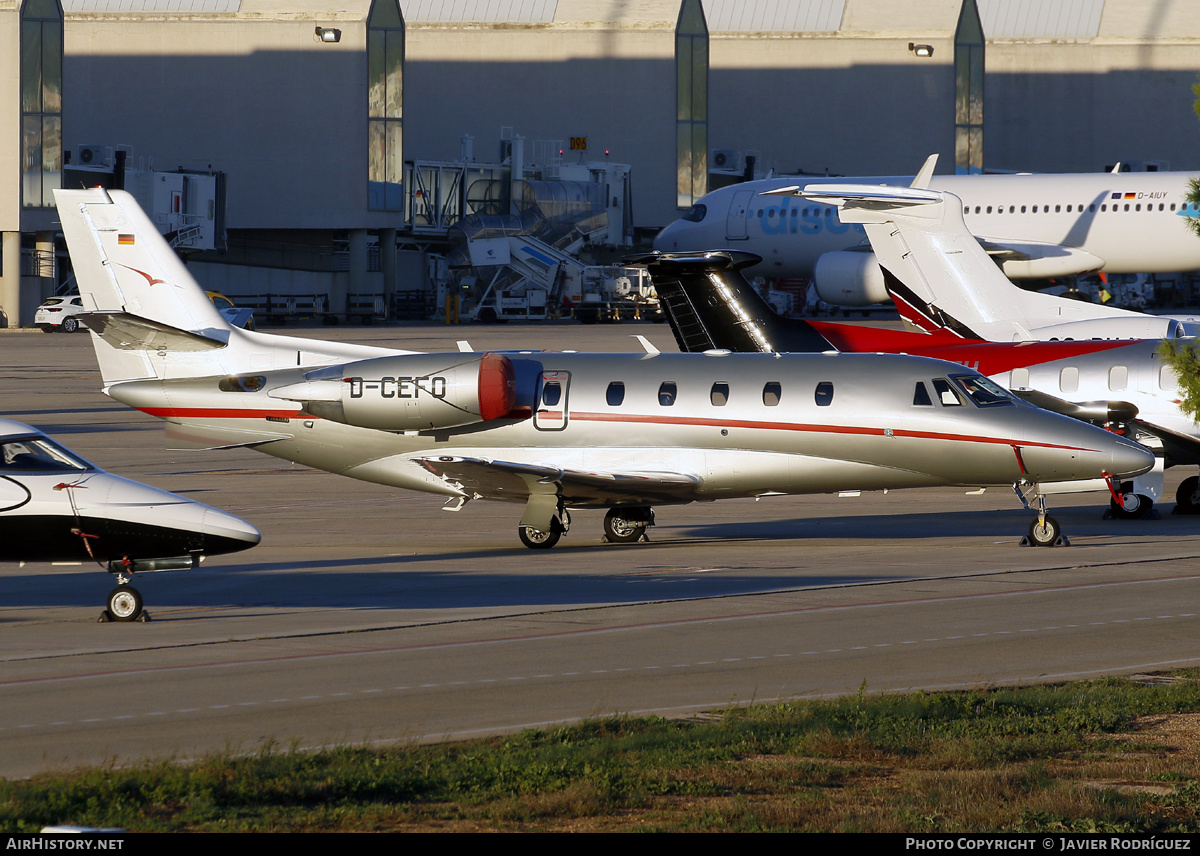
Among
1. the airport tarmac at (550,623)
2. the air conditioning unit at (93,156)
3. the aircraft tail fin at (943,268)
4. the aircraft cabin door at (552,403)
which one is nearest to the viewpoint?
the airport tarmac at (550,623)

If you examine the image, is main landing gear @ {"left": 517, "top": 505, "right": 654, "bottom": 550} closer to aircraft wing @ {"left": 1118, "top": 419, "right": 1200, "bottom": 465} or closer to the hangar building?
aircraft wing @ {"left": 1118, "top": 419, "right": 1200, "bottom": 465}

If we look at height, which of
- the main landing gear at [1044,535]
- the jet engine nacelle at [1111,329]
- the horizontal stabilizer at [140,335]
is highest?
the jet engine nacelle at [1111,329]

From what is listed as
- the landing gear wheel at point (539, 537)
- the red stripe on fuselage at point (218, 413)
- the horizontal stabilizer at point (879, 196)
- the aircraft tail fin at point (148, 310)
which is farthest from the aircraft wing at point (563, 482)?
the horizontal stabilizer at point (879, 196)

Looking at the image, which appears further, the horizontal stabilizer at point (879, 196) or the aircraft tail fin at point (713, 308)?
the horizontal stabilizer at point (879, 196)

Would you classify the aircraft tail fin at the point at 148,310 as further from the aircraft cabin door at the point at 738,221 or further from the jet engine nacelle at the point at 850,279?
the aircraft cabin door at the point at 738,221

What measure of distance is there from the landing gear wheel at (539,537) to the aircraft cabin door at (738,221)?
46619 mm

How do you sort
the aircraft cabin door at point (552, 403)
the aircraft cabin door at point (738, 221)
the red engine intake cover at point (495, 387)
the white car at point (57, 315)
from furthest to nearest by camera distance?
1. the white car at point (57, 315)
2. the aircraft cabin door at point (738, 221)
3. the aircraft cabin door at point (552, 403)
4. the red engine intake cover at point (495, 387)

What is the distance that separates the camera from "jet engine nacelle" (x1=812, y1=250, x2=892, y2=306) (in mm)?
58438

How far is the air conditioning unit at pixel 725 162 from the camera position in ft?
320

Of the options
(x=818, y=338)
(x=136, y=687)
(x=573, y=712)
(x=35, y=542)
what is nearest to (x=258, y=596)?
(x=35, y=542)

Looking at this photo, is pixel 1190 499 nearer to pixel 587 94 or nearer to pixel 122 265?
pixel 122 265

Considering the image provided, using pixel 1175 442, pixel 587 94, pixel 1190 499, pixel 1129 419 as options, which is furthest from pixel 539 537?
pixel 587 94

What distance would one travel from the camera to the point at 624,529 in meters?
24.9

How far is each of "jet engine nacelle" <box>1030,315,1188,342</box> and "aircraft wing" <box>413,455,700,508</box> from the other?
13199 millimetres
